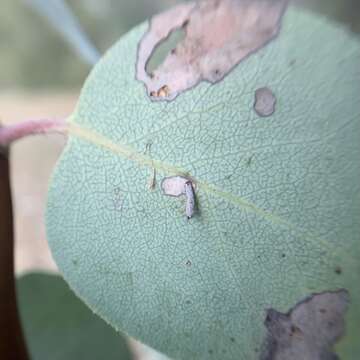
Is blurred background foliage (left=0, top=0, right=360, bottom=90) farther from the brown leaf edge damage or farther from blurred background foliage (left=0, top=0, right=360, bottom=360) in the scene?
the brown leaf edge damage

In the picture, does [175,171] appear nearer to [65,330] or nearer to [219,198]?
[219,198]

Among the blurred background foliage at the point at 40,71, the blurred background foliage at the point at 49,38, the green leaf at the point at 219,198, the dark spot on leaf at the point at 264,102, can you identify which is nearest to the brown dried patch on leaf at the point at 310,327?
the green leaf at the point at 219,198

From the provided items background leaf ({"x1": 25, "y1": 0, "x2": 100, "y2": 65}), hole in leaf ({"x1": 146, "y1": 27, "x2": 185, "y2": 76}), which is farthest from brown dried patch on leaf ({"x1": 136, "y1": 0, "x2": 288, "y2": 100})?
background leaf ({"x1": 25, "y1": 0, "x2": 100, "y2": 65})

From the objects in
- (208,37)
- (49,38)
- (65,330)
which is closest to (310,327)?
(208,37)

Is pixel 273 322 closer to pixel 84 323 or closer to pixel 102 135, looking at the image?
pixel 102 135

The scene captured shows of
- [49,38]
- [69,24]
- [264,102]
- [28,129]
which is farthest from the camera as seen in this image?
[49,38]
